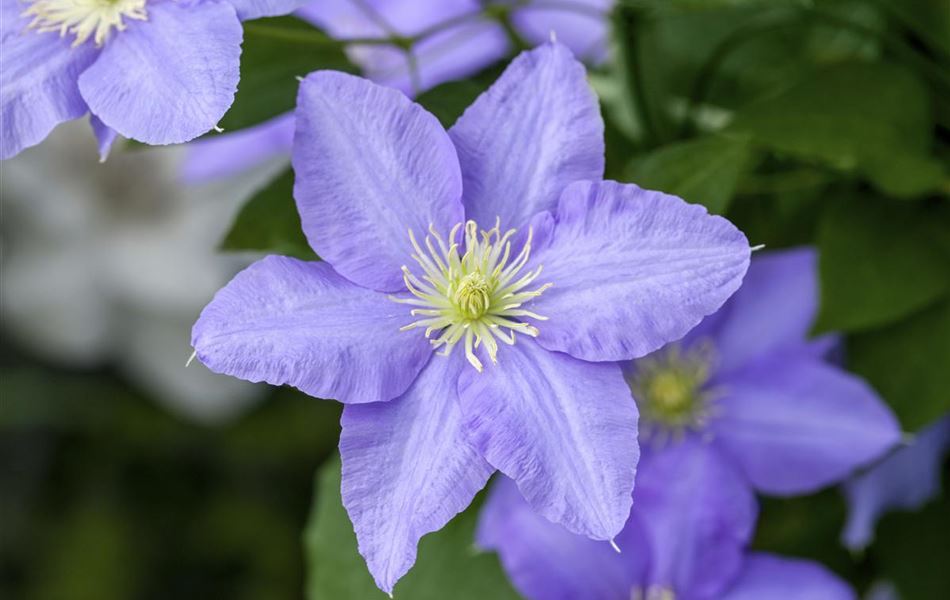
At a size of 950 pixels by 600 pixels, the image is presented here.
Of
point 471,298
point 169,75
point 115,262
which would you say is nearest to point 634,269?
point 471,298

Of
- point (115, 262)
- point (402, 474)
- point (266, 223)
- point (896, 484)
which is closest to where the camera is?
point (402, 474)

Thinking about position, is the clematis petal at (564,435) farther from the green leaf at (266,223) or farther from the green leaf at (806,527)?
the green leaf at (806,527)

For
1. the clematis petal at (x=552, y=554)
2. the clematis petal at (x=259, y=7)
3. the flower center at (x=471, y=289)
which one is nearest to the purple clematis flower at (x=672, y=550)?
the clematis petal at (x=552, y=554)

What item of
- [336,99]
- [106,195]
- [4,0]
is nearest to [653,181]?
[336,99]

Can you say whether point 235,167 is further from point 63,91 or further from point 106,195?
point 106,195

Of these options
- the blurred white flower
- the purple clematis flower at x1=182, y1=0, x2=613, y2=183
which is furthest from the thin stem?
the blurred white flower

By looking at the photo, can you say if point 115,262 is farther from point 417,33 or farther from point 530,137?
point 530,137
